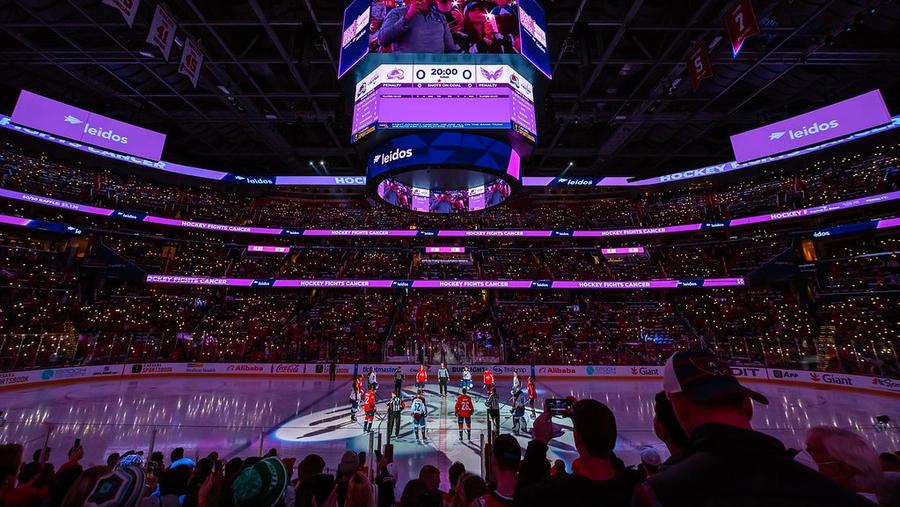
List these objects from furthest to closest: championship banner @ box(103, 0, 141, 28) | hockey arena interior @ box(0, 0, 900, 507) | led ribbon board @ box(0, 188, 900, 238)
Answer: led ribbon board @ box(0, 188, 900, 238) < championship banner @ box(103, 0, 141, 28) < hockey arena interior @ box(0, 0, 900, 507)

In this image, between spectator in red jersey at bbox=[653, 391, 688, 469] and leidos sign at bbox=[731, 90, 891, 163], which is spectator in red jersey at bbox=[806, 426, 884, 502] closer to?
spectator in red jersey at bbox=[653, 391, 688, 469]

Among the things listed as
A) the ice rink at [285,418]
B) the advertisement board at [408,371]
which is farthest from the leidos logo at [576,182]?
the ice rink at [285,418]

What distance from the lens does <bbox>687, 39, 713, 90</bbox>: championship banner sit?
40.4ft

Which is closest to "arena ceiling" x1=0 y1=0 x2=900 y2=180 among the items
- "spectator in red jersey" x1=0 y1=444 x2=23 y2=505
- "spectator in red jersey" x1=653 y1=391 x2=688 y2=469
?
"spectator in red jersey" x1=0 y1=444 x2=23 y2=505

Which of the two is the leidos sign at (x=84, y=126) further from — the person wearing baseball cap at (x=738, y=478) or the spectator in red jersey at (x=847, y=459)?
the spectator in red jersey at (x=847, y=459)

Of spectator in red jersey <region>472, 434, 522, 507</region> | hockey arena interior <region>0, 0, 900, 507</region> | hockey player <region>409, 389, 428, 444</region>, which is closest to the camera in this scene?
spectator in red jersey <region>472, 434, 522, 507</region>

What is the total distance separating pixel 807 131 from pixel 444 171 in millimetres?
22915

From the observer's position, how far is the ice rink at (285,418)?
9828 millimetres

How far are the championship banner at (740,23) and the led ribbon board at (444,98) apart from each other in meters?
5.78

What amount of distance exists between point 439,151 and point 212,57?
45.2 ft

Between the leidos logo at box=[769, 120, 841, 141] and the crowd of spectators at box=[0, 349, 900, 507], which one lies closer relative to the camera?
the crowd of spectators at box=[0, 349, 900, 507]

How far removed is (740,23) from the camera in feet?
33.8

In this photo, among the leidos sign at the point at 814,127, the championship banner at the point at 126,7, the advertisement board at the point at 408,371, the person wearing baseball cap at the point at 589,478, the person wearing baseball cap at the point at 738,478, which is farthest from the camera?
the advertisement board at the point at 408,371

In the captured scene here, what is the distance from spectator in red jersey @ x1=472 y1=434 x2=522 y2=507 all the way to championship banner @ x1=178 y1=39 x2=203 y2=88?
1449 centimetres
